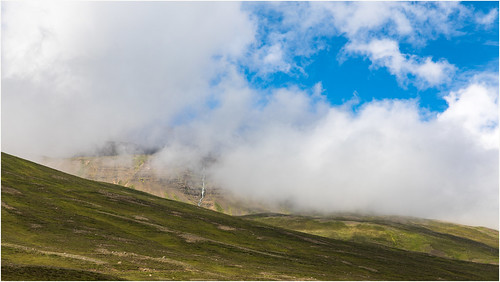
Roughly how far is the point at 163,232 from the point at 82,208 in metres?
40.8

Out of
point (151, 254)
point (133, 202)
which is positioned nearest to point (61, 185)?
point (133, 202)

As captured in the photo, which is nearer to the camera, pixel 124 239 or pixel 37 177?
pixel 124 239

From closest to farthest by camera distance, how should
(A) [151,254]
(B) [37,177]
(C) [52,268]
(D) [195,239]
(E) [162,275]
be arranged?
1. (C) [52,268]
2. (E) [162,275]
3. (A) [151,254]
4. (D) [195,239]
5. (B) [37,177]

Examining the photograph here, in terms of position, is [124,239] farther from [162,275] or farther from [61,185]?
[61,185]

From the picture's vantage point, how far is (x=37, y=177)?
617 ft

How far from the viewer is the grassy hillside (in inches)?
2398

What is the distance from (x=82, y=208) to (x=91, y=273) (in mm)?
103916

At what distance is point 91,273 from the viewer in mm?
51469

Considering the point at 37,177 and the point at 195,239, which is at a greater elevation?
the point at 37,177

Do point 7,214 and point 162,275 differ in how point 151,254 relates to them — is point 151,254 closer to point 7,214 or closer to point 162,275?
point 162,275

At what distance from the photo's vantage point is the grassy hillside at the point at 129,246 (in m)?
60.9

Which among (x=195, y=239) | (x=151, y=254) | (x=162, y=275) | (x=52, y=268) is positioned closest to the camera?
(x=52, y=268)

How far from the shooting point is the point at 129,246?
95.1 meters

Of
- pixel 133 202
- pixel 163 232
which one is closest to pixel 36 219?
pixel 163 232
